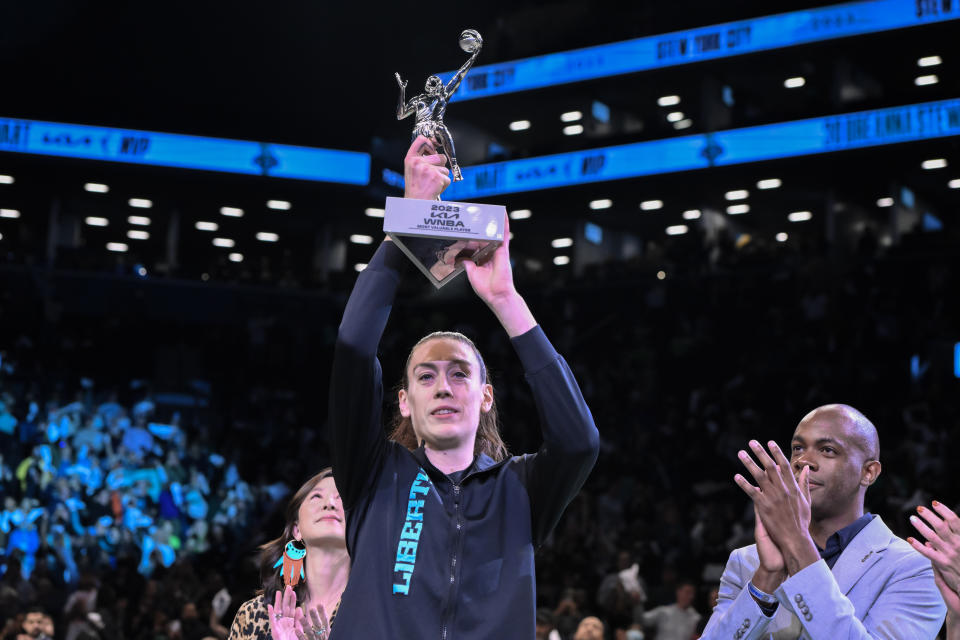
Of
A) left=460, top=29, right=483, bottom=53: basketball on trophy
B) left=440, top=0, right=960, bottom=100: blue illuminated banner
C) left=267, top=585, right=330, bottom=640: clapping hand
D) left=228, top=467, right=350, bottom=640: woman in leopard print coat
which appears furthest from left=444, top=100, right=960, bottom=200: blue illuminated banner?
left=267, top=585, right=330, bottom=640: clapping hand

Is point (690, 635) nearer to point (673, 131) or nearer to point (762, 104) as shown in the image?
point (673, 131)

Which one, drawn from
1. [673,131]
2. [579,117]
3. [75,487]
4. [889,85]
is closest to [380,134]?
[579,117]

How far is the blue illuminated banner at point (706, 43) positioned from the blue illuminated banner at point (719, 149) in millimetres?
1522

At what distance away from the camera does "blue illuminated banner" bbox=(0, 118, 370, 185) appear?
22203 millimetres

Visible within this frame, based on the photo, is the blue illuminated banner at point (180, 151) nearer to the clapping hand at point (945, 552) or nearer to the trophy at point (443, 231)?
the trophy at point (443, 231)

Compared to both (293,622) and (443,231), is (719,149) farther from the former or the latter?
(443,231)

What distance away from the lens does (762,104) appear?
74.7ft

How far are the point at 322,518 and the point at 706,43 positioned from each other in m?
18.6

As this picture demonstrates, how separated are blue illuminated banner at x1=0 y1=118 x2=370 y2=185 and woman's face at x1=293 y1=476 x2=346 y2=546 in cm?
2030

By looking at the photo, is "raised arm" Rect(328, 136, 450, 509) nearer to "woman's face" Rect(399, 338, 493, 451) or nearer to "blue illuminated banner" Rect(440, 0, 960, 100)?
"woman's face" Rect(399, 338, 493, 451)

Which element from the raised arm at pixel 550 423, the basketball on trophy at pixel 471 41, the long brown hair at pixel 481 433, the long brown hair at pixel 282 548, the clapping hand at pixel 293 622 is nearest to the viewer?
the raised arm at pixel 550 423

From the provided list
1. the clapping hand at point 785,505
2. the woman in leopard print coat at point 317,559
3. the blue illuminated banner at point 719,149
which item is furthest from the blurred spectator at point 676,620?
the blue illuminated banner at point 719,149

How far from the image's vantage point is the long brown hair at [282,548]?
12.0 feet

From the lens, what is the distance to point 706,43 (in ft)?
67.0
